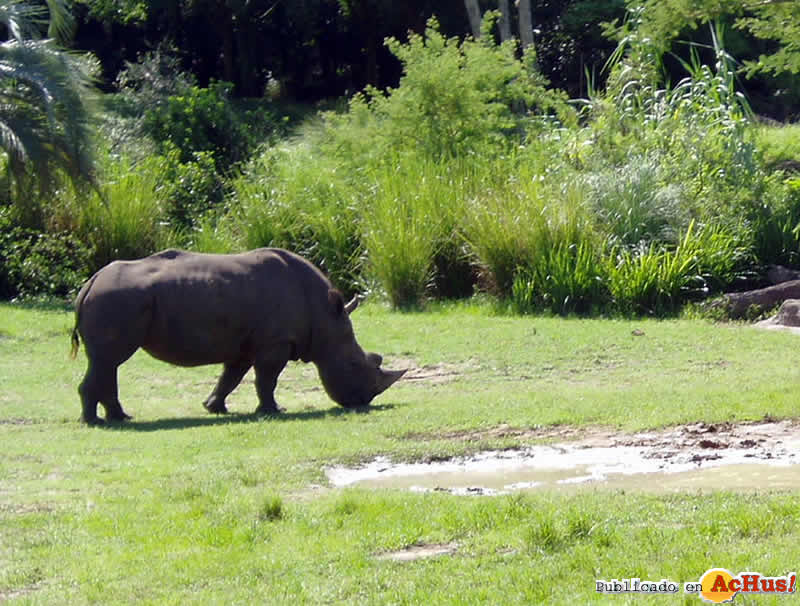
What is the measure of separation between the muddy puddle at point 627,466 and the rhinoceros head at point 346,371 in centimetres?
271

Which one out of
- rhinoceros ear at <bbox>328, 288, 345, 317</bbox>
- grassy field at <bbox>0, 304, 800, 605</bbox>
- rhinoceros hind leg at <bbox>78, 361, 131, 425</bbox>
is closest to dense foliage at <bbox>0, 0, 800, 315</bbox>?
grassy field at <bbox>0, 304, 800, 605</bbox>

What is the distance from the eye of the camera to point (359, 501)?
7500 mm

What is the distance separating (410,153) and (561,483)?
14.7 m

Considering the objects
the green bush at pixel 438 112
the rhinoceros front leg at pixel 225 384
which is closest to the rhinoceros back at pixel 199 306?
the rhinoceros front leg at pixel 225 384

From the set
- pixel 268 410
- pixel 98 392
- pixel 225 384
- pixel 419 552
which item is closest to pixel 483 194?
pixel 225 384

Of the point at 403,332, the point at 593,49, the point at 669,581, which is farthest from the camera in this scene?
the point at 593,49

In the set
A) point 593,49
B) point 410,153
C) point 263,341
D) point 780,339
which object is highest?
point 593,49

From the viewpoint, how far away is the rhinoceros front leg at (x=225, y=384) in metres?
12.3

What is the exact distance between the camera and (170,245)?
75.6ft

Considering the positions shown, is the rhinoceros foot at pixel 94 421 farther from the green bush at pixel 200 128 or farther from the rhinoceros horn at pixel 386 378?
the green bush at pixel 200 128

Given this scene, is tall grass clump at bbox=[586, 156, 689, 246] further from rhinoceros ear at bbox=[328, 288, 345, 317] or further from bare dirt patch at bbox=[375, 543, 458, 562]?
bare dirt patch at bbox=[375, 543, 458, 562]

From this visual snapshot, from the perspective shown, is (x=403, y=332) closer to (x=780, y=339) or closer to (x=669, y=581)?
(x=780, y=339)

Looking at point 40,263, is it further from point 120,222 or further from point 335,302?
point 335,302

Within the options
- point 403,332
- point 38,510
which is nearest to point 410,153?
point 403,332
